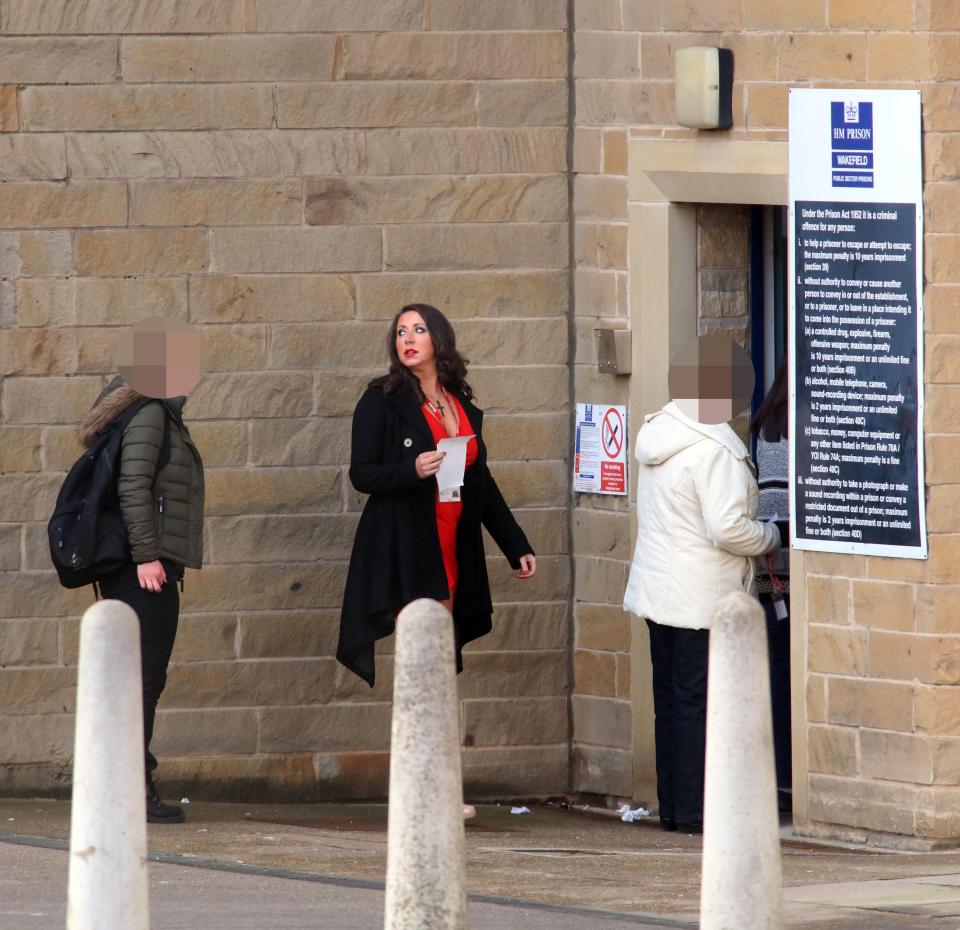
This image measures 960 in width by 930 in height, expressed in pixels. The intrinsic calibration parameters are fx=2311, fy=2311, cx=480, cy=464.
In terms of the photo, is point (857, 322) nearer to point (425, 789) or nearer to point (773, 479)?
point (773, 479)

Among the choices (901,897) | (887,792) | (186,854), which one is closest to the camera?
(901,897)

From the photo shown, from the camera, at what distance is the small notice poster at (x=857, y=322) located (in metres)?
7.73

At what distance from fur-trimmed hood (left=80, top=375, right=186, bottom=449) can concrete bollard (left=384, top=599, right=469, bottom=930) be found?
9.71ft

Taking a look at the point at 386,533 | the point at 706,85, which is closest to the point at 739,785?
the point at 386,533

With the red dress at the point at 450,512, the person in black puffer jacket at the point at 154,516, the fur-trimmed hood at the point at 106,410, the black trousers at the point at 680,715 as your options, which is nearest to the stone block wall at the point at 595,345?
the black trousers at the point at 680,715

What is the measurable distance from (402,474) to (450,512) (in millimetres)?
361

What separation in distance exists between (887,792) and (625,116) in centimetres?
274

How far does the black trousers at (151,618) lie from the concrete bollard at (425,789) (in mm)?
2933

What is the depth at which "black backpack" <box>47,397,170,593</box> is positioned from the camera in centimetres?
774

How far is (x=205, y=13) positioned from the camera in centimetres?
863

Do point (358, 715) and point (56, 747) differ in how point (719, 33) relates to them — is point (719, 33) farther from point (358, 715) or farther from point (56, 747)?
point (56, 747)

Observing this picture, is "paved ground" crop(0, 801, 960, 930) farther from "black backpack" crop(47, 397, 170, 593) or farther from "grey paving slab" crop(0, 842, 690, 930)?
"black backpack" crop(47, 397, 170, 593)

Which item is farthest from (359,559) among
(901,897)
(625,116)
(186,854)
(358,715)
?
(901,897)

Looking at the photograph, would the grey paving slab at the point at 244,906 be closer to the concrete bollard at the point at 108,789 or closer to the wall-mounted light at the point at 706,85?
the concrete bollard at the point at 108,789
